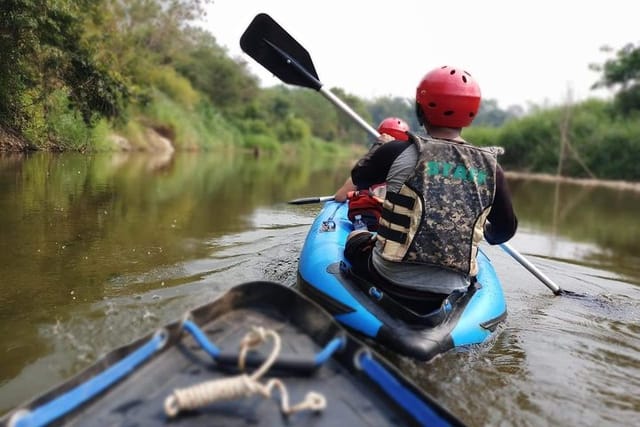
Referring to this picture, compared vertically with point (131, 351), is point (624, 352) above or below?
below

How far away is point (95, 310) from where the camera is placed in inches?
114

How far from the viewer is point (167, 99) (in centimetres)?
2803

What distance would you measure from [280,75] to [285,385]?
3307mm

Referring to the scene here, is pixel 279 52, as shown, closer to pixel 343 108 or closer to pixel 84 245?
pixel 343 108

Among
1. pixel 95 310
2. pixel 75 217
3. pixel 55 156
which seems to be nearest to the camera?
pixel 95 310

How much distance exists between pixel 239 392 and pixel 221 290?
2.19m

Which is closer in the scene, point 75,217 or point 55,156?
point 75,217

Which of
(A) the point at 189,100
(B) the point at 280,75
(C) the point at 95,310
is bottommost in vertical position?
(C) the point at 95,310

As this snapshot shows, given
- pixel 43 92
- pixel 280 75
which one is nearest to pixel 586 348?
pixel 280 75

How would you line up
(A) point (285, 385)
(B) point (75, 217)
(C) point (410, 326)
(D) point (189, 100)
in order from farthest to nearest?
(D) point (189, 100) → (B) point (75, 217) → (C) point (410, 326) → (A) point (285, 385)

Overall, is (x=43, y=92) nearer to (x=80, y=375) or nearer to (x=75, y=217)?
(x=75, y=217)

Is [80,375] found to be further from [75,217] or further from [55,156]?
[55,156]

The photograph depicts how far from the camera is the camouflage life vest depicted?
2.41 meters

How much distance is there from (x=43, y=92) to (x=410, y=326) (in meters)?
7.78
